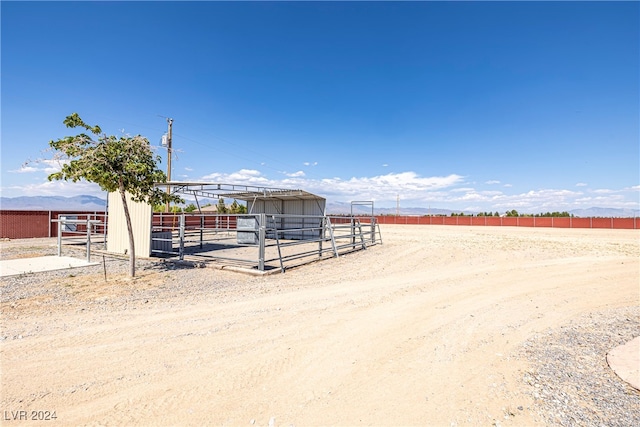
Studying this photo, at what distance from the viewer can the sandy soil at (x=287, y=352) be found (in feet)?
8.26

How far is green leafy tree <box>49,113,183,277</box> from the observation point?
264 inches

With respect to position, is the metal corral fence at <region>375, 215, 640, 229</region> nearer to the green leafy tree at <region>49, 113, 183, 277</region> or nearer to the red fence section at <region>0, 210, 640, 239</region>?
the red fence section at <region>0, 210, 640, 239</region>

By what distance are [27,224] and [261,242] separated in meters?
18.0

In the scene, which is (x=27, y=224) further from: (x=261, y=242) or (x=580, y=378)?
(x=580, y=378)

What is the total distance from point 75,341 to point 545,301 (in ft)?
23.6

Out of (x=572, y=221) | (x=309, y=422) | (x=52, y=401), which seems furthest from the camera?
(x=572, y=221)

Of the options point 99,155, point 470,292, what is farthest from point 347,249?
point 99,155

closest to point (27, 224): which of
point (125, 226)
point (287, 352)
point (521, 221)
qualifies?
point (125, 226)

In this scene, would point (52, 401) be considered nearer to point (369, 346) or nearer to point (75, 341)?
point (75, 341)

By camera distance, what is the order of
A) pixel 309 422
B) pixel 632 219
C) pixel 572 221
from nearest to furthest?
pixel 309 422
pixel 632 219
pixel 572 221

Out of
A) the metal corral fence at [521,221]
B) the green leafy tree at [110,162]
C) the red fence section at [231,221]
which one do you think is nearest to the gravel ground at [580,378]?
the green leafy tree at [110,162]

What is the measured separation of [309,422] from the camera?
7.76 feet

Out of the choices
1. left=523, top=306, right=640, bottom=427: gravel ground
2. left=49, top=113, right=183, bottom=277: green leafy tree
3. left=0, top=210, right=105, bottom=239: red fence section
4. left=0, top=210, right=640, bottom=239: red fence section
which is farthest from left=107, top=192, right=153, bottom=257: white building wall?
left=523, top=306, right=640, bottom=427: gravel ground

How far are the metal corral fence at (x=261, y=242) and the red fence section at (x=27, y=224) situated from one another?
762 cm
